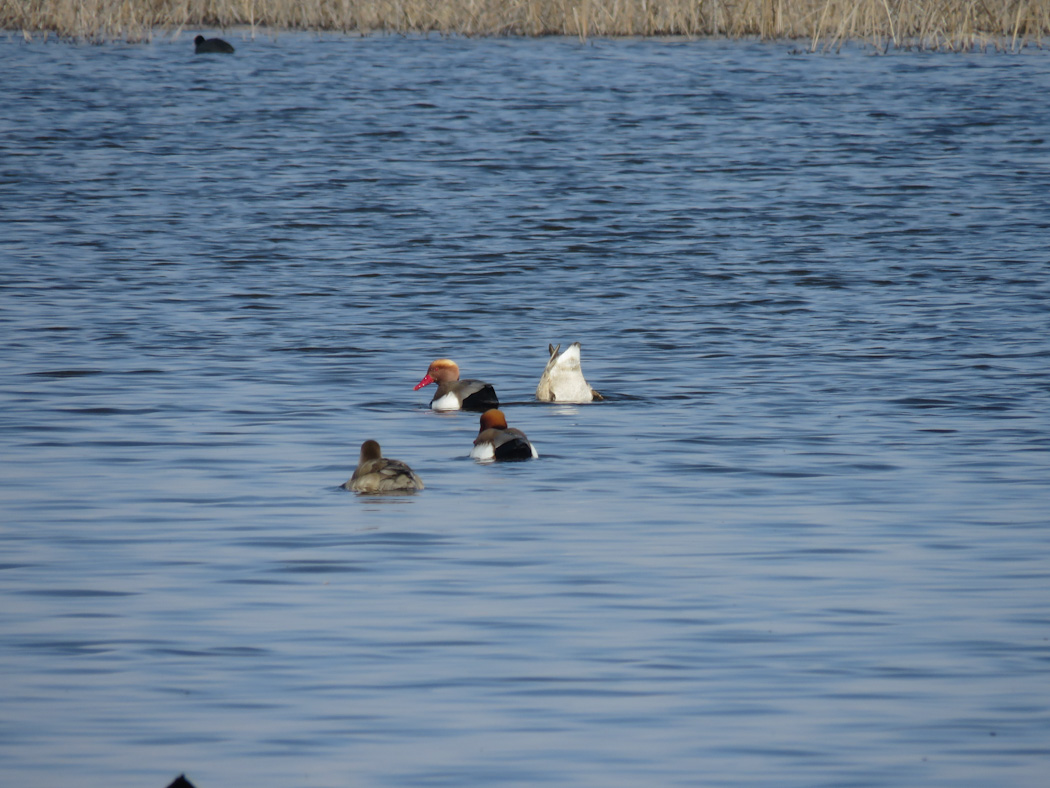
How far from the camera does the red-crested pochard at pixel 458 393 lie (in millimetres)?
12492

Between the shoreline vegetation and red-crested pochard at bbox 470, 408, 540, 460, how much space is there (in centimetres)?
2494

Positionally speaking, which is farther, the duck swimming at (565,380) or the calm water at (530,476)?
the duck swimming at (565,380)

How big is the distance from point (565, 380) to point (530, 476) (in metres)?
2.23

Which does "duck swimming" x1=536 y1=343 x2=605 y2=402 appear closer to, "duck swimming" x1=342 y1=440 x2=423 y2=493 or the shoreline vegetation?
"duck swimming" x1=342 y1=440 x2=423 y2=493

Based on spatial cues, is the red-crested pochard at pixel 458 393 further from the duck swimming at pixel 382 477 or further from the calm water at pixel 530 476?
the duck swimming at pixel 382 477

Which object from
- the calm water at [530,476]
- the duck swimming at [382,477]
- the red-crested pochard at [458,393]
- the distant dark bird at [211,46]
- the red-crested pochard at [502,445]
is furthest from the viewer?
the distant dark bird at [211,46]

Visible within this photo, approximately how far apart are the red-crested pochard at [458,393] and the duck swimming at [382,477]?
2.66 m

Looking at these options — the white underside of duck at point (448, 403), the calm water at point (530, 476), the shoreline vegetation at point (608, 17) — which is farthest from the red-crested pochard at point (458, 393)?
the shoreline vegetation at point (608, 17)

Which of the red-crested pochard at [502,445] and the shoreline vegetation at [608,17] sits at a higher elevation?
the shoreline vegetation at [608,17]

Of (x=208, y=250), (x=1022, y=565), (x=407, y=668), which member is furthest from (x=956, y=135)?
(x=407, y=668)

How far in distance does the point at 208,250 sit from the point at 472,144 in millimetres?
10446

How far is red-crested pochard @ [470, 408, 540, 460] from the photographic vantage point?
10.7m

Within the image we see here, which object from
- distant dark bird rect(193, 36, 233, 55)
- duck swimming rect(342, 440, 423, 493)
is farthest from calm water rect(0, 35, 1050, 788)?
distant dark bird rect(193, 36, 233, 55)

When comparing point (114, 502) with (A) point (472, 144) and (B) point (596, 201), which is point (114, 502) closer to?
(B) point (596, 201)
